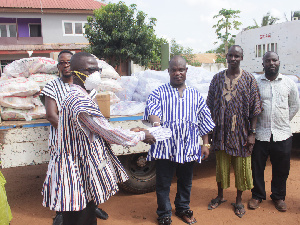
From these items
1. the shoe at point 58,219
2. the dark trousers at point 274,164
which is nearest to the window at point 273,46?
the dark trousers at point 274,164

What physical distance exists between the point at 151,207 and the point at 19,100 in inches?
75.1

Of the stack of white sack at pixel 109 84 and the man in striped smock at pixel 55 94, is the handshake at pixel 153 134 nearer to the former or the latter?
the man in striped smock at pixel 55 94

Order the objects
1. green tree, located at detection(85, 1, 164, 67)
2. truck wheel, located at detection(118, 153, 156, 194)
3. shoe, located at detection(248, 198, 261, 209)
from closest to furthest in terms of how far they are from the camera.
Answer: shoe, located at detection(248, 198, 261, 209) < truck wheel, located at detection(118, 153, 156, 194) < green tree, located at detection(85, 1, 164, 67)

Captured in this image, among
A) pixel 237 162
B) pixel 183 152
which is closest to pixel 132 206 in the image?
pixel 183 152

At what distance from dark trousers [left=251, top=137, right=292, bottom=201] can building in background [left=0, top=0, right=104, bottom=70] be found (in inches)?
664

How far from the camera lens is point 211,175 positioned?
4.50m

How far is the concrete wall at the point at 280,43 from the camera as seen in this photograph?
5.39 m

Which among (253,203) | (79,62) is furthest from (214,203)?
(79,62)

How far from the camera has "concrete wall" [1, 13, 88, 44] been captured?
18.8 meters

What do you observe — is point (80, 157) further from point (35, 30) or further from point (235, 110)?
point (35, 30)

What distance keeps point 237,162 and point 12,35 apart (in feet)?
67.7

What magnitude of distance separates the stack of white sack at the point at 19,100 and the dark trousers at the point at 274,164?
245 centimetres

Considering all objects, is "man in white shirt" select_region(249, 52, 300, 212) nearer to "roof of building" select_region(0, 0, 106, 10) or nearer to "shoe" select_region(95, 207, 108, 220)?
"shoe" select_region(95, 207, 108, 220)

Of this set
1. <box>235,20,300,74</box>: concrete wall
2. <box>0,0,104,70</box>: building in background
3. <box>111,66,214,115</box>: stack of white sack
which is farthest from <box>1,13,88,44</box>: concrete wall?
<box>111,66,214,115</box>: stack of white sack
